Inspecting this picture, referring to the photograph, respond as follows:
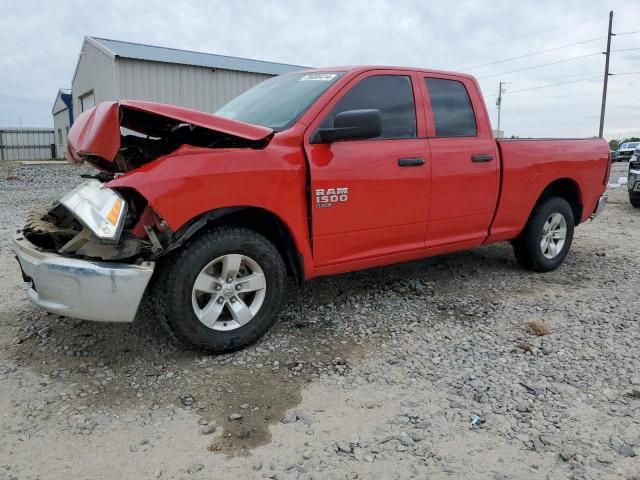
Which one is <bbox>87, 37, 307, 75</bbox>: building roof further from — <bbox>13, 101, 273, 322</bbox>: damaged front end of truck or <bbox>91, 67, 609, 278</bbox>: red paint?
<bbox>13, 101, 273, 322</bbox>: damaged front end of truck

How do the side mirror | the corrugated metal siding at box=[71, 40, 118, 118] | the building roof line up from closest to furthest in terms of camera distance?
the side mirror → the building roof → the corrugated metal siding at box=[71, 40, 118, 118]

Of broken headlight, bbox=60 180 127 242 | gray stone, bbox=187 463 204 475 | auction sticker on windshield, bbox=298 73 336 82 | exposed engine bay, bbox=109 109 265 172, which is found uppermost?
auction sticker on windshield, bbox=298 73 336 82

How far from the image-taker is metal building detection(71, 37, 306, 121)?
1789 centimetres

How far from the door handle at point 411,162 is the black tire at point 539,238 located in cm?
182

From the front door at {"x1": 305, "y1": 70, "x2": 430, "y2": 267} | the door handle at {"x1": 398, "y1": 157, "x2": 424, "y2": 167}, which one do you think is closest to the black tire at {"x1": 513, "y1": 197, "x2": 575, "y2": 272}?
the front door at {"x1": 305, "y1": 70, "x2": 430, "y2": 267}

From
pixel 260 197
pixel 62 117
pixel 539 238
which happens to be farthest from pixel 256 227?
→ pixel 62 117

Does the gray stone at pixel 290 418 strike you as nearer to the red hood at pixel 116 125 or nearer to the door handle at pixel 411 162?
the red hood at pixel 116 125

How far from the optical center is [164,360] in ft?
10.7

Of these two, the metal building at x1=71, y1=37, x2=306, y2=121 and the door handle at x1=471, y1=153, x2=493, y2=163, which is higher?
the metal building at x1=71, y1=37, x2=306, y2=121

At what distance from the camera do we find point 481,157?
445cm

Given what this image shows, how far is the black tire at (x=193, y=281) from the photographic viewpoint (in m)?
3.03

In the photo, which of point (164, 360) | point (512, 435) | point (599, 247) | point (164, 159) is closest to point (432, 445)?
point (512, 435)

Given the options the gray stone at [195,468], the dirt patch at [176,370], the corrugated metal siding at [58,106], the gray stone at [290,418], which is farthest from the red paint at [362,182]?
the corrugated metal siding at [58,106]

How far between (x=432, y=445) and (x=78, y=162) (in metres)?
2.75
